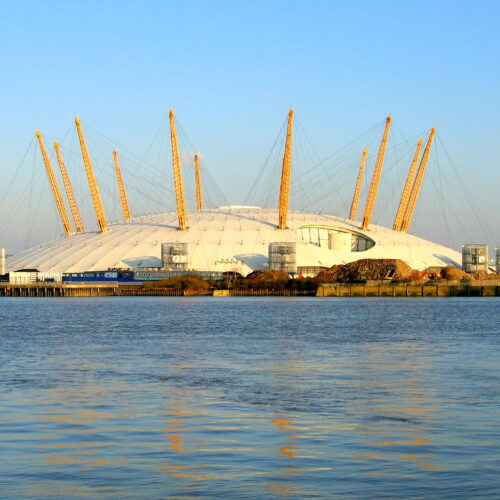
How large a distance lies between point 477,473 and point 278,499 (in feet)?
12.0

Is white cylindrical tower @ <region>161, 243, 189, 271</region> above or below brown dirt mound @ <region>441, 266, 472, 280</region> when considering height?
above

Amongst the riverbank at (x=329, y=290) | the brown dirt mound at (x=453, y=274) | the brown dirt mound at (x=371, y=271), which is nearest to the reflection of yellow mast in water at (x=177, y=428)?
the riverbank at (x=329, y=290)

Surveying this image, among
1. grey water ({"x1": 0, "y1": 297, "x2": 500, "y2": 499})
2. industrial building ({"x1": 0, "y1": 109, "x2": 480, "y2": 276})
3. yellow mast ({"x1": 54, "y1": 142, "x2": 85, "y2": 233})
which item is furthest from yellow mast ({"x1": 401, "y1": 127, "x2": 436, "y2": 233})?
grey water ({"x1": 0, "y1": 297, "x2": 500, "y2": 499})

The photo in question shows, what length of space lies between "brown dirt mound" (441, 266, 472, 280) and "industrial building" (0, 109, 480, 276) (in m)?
5.94

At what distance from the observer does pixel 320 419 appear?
2183cm

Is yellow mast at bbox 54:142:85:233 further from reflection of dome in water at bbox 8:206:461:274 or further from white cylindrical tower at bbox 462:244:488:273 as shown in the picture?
white cylindrical tower at bbox 462:244:488:273

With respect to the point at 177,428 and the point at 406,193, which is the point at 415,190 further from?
the point at 177,428

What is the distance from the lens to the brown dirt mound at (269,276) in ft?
464

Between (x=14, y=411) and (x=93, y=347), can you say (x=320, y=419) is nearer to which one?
(x=14, y=411)

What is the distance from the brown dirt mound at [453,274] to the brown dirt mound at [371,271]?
579cm

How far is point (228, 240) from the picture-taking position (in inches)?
5832

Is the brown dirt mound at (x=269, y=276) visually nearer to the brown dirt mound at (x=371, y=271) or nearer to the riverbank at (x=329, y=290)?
the riverbank at (x=329, y=290)

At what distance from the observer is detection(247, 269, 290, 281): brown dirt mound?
141500 mm

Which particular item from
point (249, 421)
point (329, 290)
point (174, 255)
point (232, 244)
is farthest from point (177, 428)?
point (232, 244)
